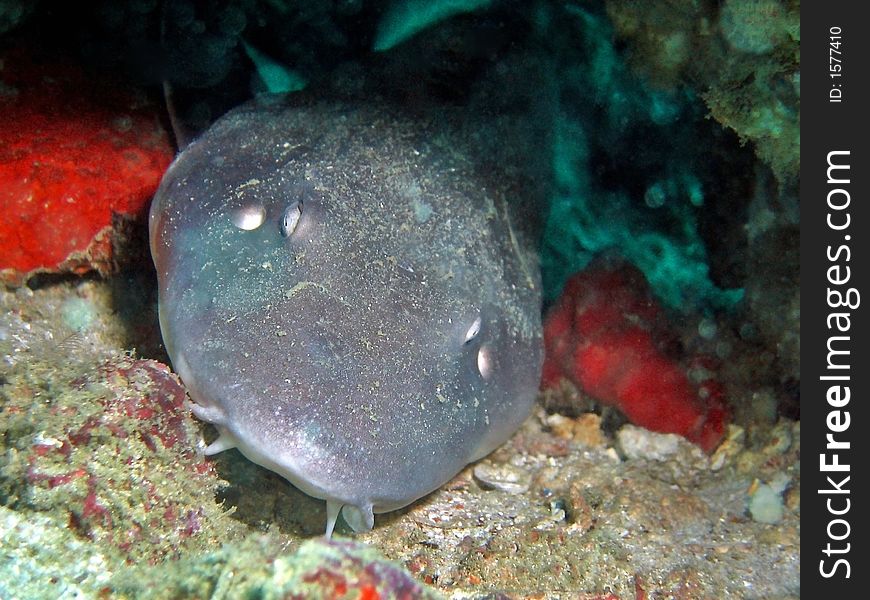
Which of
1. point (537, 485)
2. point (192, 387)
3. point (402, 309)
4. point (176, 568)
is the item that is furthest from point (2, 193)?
point (537, 485)

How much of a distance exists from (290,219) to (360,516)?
1.17 m

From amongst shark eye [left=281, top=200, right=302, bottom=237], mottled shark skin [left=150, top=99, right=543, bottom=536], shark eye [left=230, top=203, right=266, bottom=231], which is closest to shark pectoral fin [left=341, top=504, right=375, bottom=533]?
mottled shark skin [left=150, top=99, right=543, bottom=536]

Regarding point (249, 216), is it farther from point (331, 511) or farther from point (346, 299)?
point (331, 511)

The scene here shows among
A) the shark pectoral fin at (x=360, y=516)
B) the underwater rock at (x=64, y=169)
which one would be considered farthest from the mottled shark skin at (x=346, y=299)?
the underwater rock at (x=64, y=169)

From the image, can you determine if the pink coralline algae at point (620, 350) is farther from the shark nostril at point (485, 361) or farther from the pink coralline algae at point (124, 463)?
the pink coralline algae at point (124, 463)

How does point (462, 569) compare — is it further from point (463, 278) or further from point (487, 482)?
point (463, 278)

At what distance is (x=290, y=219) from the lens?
2705 millimetres

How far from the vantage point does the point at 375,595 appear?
163cm

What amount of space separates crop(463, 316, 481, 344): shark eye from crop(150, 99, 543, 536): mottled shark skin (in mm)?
10

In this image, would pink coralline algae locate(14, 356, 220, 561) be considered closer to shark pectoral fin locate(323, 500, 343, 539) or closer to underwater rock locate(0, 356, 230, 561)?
underwater rock locate(0, 356, 230, 561)

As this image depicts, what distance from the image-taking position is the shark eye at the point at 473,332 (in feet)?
9.19

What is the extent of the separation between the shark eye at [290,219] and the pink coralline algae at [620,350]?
6.49 feet

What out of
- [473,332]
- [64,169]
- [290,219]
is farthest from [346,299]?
[64,169]

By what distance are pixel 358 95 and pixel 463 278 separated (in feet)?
4.04
